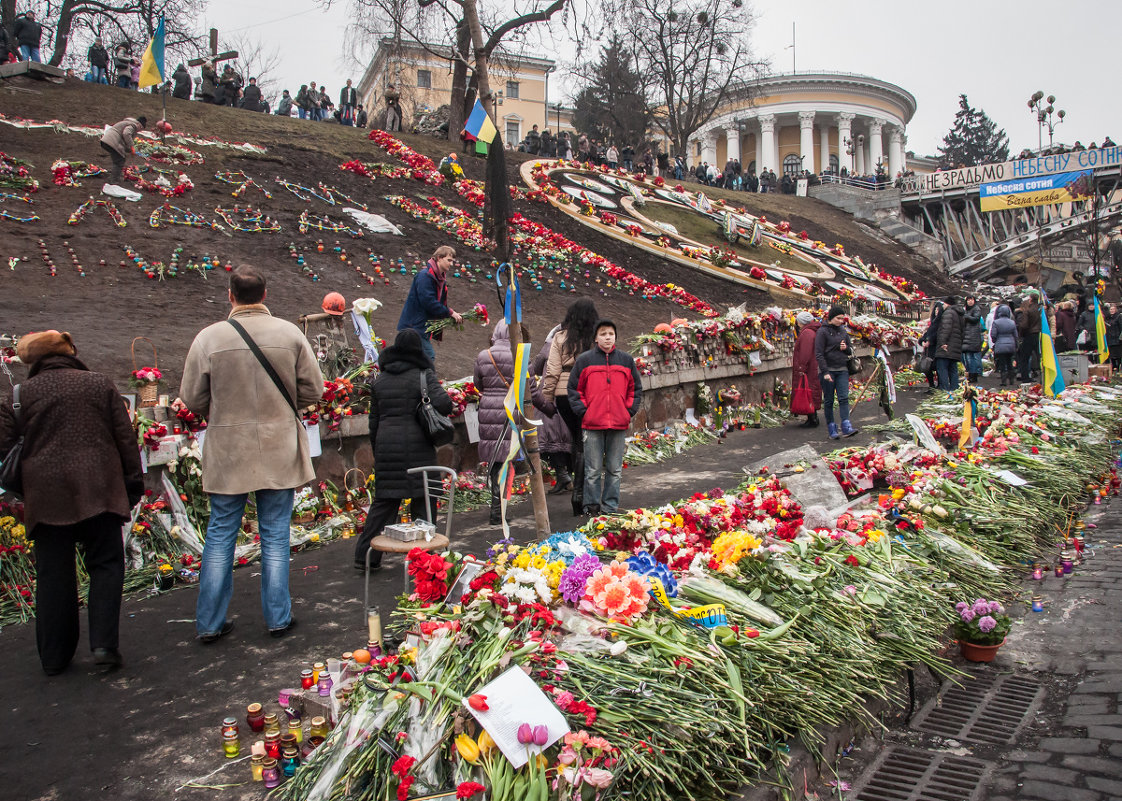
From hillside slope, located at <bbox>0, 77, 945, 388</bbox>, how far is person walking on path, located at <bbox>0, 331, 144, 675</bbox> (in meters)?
4.73

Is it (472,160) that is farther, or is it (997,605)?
(472,160)

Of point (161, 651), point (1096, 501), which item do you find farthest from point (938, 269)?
point (161, 651)

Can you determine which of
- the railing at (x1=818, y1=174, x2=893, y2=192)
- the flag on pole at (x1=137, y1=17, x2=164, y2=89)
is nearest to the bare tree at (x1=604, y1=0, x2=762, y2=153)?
the railing at (x1=818, y1=174, x2=893, y2=192)

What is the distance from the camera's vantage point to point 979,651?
448 centimetres

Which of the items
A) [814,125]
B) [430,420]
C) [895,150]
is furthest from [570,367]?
[895,150]

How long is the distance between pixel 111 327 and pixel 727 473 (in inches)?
302

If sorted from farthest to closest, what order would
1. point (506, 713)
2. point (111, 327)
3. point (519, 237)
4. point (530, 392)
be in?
point (519, 237) < point (111, 327) < point (530, 392) < point (506, 713)

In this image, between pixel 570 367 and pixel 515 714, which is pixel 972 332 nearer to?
pixel 570 367

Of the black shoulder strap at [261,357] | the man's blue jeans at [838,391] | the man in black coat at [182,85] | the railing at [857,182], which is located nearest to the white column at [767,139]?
the railing at [857,182]

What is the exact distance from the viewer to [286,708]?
3732 mm

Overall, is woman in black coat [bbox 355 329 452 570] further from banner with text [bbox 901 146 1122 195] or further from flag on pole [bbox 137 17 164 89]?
banner with text [bbox 901 146 1122 195]

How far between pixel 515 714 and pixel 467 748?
0.61 feet

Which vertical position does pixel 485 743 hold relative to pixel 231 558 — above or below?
below

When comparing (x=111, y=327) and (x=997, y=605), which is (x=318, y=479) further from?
(x=997, y=605)
